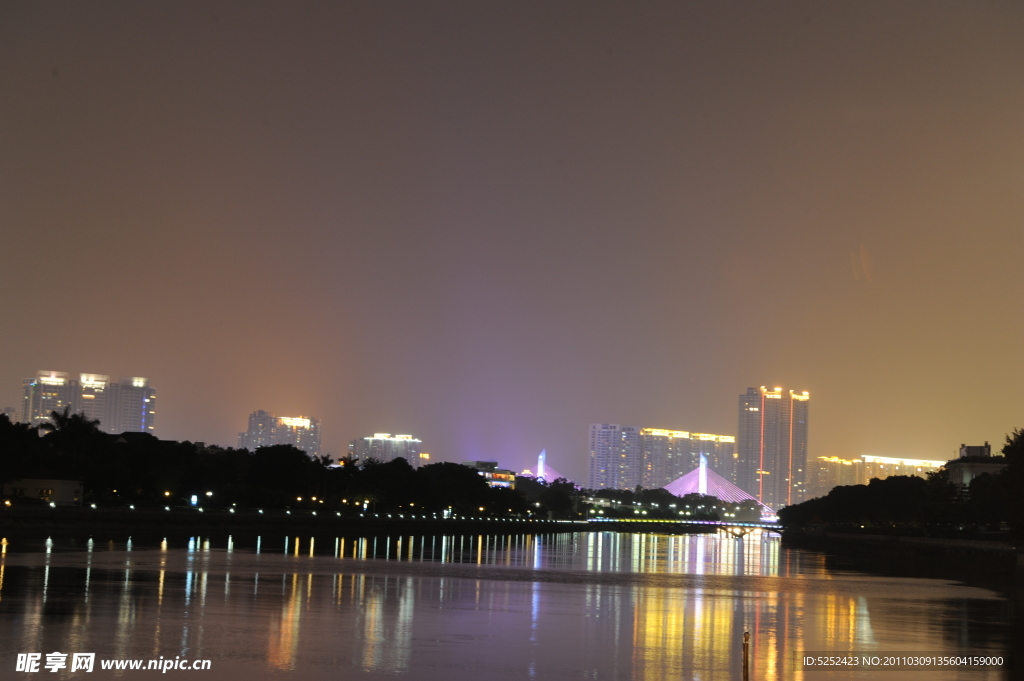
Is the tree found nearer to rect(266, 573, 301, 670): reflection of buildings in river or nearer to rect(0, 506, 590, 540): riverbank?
rect(0, 506, 590, 540): riverbank

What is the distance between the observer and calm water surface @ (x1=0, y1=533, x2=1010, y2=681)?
17.9 meters

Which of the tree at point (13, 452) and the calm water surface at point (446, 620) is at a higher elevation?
the tree at point (13, 452)

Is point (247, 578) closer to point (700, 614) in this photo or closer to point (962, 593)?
point (700, 614)

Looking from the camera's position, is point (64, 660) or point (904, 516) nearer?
point (64, 660)

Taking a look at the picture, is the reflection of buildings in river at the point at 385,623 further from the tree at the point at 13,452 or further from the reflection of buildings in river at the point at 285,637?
the tree at the point at 13,452

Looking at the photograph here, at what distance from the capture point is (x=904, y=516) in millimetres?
136125

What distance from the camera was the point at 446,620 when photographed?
949 inches

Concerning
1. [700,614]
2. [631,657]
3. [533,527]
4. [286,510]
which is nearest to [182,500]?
[286,510]

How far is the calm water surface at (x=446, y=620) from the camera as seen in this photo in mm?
17906

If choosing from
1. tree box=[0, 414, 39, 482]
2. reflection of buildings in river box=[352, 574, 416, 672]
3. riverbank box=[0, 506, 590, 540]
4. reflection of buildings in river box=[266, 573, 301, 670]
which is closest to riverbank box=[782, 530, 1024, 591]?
reflection of buildings in river box=[352, 574, 416, 672]

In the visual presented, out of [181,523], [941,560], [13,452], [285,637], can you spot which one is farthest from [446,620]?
[941,560]

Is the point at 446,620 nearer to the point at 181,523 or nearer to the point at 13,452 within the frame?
the point at 13,452

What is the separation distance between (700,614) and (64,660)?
15.9 metres

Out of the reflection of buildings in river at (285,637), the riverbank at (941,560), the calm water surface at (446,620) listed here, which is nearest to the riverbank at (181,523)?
the calm water surface at (446,620)
